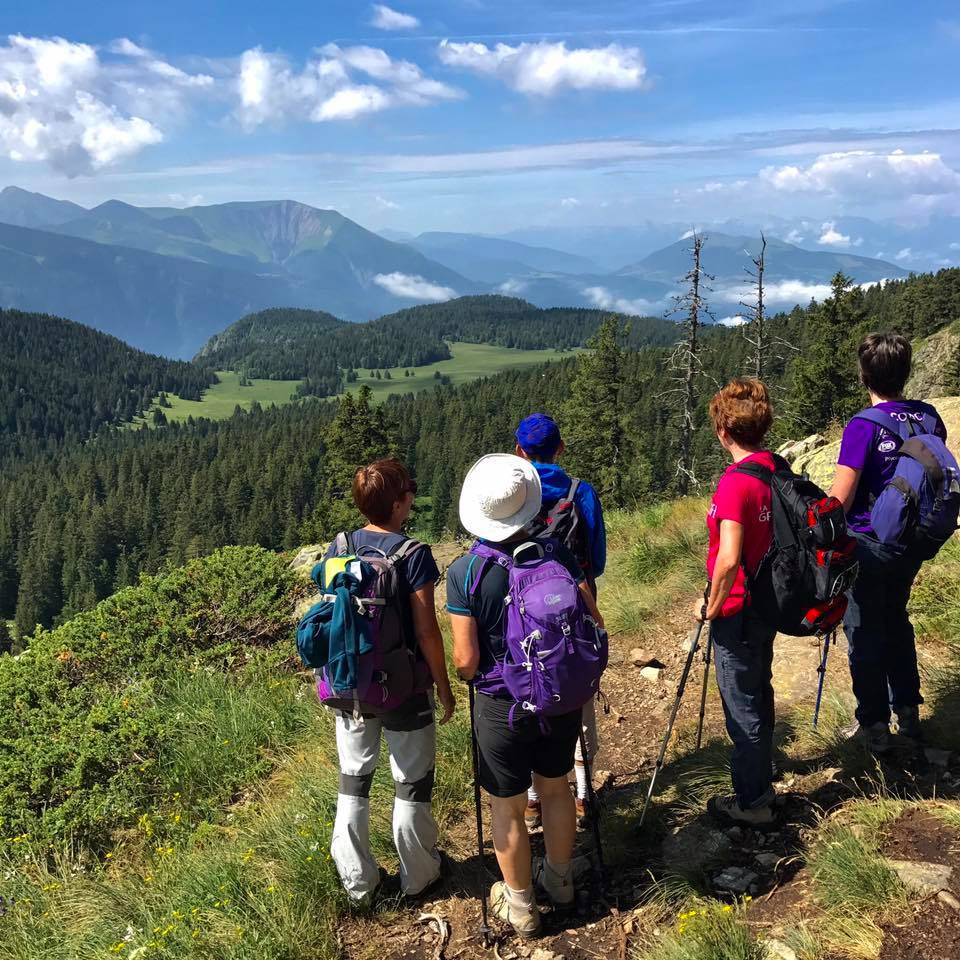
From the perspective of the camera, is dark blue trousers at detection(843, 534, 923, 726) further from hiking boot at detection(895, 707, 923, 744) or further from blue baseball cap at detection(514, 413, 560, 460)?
blue baseball cap at detection(514, 413, 560, 460)

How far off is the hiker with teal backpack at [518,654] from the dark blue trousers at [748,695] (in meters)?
0.89

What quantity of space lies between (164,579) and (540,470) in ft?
22.7

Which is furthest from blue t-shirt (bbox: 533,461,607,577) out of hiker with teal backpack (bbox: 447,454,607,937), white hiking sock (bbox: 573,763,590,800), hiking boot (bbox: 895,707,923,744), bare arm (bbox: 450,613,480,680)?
hiking boot (bbox: 895,707,923,744)

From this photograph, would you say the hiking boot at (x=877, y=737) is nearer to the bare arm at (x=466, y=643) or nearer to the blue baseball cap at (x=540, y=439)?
the blue baseball cap at (x=540, y=439)

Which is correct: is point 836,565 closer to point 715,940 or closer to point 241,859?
point 715,940

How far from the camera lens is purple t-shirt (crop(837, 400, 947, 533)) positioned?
13.5ft

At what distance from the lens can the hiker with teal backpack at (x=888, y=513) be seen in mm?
3965

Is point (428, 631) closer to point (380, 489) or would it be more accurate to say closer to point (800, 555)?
point (380, 489)

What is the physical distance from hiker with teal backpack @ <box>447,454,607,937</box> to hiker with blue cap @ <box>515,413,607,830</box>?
0.44 metres


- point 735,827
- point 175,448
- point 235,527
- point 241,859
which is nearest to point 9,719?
point 241,859

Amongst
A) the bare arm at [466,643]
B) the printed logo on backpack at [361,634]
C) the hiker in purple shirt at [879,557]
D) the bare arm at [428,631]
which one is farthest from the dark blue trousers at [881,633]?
the printed logo on backpack at [361,634]

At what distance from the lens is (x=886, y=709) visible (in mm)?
4398

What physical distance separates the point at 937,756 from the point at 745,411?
8.48 feet

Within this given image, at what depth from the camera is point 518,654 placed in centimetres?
327
